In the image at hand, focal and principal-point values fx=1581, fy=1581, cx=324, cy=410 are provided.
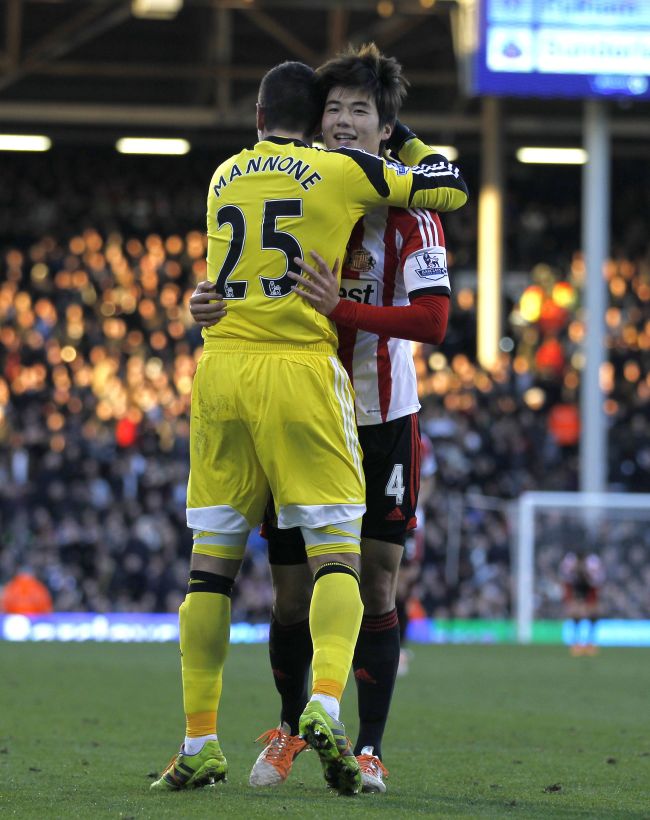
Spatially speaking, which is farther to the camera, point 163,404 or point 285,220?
point 163,404

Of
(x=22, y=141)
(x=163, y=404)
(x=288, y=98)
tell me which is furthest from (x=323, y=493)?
(x=22, y=141)

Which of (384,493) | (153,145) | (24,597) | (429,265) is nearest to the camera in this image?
(429,265)

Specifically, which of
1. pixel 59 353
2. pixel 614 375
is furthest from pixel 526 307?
pixel 59 353

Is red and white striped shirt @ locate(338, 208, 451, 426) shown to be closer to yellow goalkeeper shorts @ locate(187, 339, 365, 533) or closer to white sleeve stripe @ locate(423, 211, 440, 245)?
white sleeve stripe @ locate(423, 211, 440, 245)

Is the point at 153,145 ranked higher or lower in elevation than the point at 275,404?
higher

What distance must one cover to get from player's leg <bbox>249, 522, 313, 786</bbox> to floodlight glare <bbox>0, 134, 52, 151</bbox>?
28740 millimetres

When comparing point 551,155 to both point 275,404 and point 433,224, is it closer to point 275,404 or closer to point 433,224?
point 433,224

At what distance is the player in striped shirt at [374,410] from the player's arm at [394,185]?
163 millimetres

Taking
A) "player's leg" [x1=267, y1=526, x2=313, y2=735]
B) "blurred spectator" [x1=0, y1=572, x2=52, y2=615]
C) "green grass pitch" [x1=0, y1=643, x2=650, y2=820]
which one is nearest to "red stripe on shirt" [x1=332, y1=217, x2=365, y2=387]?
"player's leg" [x1=267, y1=526, x2=313, y2=735]

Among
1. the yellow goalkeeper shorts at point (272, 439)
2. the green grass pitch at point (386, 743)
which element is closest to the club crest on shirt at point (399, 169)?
the yellow goalkeeper shorts at point (272, 439)

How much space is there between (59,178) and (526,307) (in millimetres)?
10410

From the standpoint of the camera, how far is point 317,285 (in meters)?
4.71

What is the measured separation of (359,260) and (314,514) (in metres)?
0.97

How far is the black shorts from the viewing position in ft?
16.8
